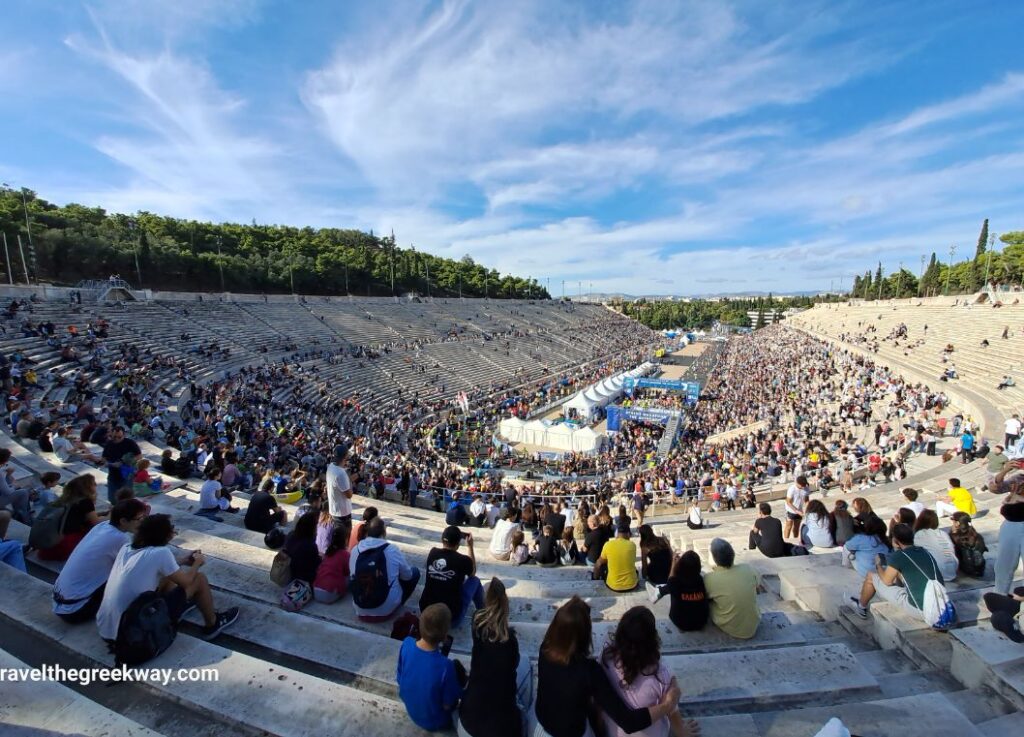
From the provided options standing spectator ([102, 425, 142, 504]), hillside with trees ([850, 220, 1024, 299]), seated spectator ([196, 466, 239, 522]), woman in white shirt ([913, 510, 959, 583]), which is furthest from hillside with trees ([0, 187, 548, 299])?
hillside with trees ([850, 220, 1024, 299])

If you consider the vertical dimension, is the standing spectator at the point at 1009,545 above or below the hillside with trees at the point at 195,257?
below

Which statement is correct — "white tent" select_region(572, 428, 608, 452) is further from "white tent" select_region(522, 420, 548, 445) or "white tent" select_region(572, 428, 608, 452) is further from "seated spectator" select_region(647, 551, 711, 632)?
"seated spectator" select_region(647, 551, 711, 632)

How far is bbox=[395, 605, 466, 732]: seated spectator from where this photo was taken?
102 inches

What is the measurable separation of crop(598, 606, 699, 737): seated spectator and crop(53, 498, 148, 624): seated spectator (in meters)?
3.39

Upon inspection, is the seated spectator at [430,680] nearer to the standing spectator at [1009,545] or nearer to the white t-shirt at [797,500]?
the standing spectator at [1009,545]

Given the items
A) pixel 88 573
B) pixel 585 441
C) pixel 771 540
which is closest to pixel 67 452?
pixel 88 573

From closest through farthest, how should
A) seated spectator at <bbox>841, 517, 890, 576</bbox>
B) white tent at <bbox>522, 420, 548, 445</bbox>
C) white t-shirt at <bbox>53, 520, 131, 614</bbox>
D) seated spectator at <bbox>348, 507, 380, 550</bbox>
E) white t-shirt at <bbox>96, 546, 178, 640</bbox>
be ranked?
white t-shirt at <bbox>96, 546, 178, 640</bbox>
white t-shirt at <bbox>53, 520, 131, 614</bbox>
seated spectator at <bbox>348, 507, 380, 550</bbox>
seated spectator at <bbox>841, 517, 890, 576</bbox>
white tent at <bbox>522, 420, 548, 445</bbox>

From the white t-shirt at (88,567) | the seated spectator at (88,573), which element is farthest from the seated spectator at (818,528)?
the white t-shirt at (88,567)

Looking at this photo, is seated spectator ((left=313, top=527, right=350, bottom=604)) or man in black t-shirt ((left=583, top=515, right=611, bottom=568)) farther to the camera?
man in black t-shirt ((left=583, top=515, right=611, bottom=568))

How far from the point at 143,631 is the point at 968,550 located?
7154 millimetres

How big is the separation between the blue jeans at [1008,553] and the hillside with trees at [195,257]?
48.8m

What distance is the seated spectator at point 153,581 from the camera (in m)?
3.08

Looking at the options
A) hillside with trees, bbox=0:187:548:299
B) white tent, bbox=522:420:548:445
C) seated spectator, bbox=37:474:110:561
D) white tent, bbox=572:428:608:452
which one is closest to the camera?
seated spectator, bbox=37:474:110:561

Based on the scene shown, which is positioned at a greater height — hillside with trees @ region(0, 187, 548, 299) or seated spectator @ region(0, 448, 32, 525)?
hillside with trees @ region(0, 187, 548, 299)
